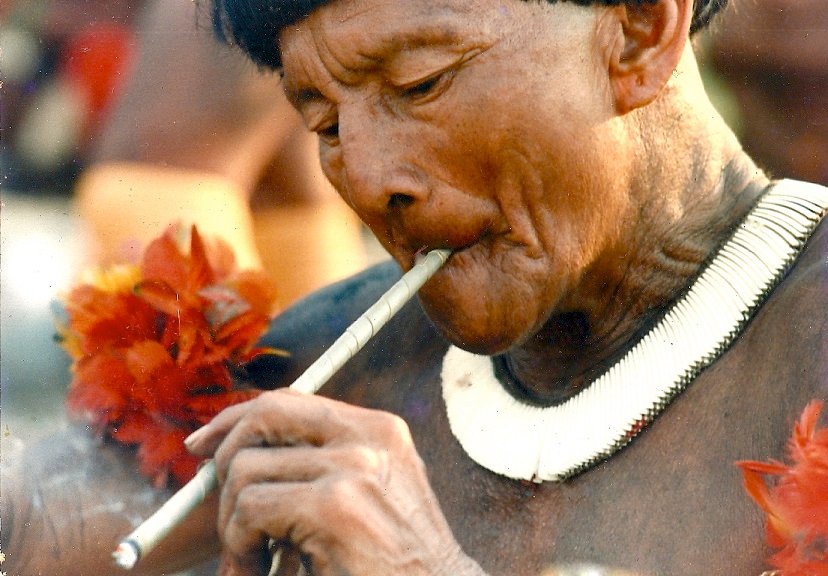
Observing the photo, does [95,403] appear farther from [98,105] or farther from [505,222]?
[98,105]

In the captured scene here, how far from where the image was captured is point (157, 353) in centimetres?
216

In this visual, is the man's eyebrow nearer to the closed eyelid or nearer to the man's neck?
the closed eyelid

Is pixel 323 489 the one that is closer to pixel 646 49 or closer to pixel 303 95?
pixel 303 95

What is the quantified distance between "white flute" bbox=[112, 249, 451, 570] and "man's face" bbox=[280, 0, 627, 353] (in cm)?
5

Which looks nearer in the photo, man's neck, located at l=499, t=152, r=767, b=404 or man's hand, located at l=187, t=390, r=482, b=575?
man's hand, located at l=187, t=390, r=482, b=575

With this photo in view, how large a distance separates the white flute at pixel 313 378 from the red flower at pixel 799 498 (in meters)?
0.52

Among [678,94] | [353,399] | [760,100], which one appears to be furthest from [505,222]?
[760,100]

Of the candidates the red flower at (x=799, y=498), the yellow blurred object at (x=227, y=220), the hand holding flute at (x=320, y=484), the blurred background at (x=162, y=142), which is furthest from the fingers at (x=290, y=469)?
the yellow blurred object at (x=227, y=220)

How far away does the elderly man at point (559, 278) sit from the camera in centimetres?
149

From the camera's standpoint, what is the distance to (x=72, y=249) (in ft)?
10.6

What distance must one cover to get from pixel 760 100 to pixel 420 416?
1.64 m

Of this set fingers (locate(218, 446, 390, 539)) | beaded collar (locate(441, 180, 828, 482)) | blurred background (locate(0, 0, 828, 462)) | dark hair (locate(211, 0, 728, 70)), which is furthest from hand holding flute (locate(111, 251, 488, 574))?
blurred background (locate(0, 0, 828, 462))

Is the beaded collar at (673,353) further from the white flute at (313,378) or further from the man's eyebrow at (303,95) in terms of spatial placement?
the man's eyebrow at (303,95)

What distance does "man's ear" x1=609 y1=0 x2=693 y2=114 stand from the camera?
1.69 meters
